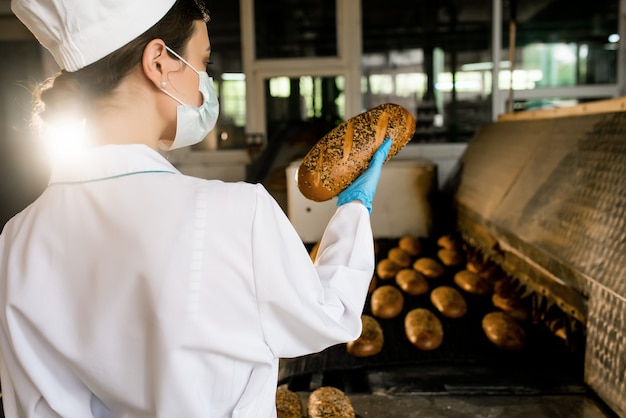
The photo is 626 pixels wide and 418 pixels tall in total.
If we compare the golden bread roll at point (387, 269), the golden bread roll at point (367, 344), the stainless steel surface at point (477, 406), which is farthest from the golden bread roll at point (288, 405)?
the golden bread roll at point (387, 269)

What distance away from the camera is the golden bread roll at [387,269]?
8.64 feet

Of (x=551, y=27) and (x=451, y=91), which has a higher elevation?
(x=551, y=27)

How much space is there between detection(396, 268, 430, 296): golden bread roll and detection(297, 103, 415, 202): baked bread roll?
0.96 m

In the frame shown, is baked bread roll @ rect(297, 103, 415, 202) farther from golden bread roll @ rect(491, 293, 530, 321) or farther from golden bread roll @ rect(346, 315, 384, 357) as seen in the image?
golden bread roll @ rect(491, 293, 530, 321)

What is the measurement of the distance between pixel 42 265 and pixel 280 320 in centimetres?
39

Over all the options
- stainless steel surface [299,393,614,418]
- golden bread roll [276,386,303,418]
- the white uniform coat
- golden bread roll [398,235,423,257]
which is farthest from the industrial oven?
the white uniform coat

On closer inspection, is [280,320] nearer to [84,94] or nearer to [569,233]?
[84,94]

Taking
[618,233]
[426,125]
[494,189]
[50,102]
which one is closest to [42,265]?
[50,102]

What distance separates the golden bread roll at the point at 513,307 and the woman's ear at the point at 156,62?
1.65 m

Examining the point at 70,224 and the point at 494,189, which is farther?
the point at 494,189

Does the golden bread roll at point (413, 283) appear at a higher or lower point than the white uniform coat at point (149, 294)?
lower

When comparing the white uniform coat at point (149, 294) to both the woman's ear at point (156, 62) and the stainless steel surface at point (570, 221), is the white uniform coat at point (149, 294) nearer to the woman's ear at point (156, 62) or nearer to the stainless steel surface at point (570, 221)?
the woman's ear at point (156, 62)

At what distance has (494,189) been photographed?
2678 mm

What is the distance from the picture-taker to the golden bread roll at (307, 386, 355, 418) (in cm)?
139
